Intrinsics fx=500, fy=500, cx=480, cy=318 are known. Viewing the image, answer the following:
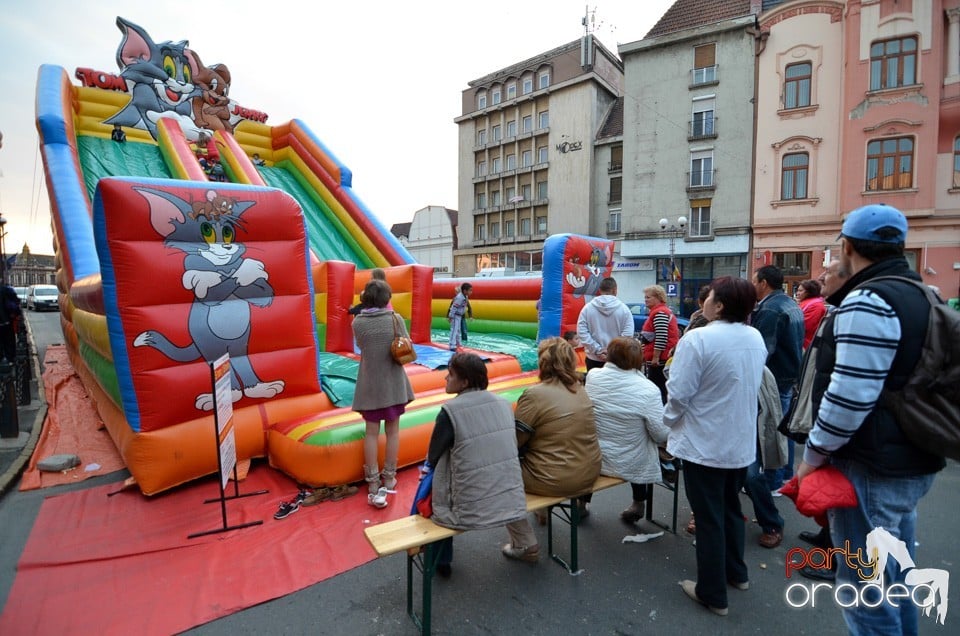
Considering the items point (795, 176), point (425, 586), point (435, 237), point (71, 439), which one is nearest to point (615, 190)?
point (795, 176)

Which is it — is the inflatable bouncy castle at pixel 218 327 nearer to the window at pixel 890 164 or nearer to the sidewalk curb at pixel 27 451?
the sidewalk curb at pixel 27 451

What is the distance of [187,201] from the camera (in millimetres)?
3967

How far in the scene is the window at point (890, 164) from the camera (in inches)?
681

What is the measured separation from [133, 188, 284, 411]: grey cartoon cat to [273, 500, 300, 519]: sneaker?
1036 millimetres

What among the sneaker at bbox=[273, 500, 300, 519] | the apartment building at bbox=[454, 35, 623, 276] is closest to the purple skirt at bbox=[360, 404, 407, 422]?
the sneaker at bbox=[273, 500, 300, 519]

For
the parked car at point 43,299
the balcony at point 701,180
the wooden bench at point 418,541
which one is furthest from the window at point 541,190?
the wooden bench at point 418,541

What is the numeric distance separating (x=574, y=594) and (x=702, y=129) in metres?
23.5

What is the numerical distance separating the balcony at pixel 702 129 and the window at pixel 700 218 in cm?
279

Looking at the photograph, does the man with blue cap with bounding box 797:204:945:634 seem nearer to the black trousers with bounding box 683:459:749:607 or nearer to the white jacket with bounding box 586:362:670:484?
the black trousers with bounding box 683:459:749:607

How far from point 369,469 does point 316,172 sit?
29.5ft

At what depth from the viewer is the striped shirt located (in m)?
1.71

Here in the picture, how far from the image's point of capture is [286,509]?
3734 millimetres

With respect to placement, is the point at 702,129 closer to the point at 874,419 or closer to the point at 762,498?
the point at 762,498

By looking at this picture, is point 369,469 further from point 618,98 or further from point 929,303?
point 618,98
